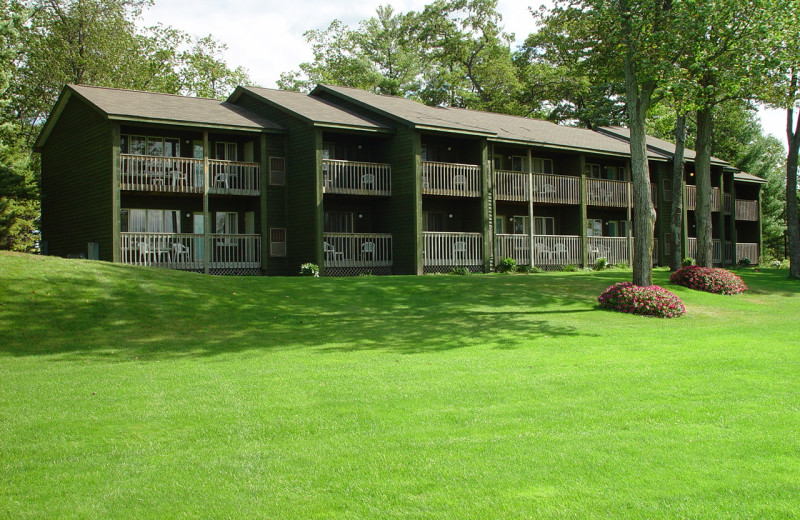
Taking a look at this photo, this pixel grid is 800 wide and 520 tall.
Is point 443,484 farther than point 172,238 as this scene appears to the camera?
No

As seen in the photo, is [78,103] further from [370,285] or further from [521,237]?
[521,237]

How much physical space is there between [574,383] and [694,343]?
5.35m

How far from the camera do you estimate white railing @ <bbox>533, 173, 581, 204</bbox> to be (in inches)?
1326

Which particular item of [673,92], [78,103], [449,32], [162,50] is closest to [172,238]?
[78,103]

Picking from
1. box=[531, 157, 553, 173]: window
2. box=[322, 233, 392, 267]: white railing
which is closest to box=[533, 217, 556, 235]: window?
box=[531, 157, 553, 173]: window

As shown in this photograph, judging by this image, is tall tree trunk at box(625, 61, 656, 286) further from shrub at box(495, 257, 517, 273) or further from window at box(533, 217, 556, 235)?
Answer: window at box(533, 217, 556, 235)

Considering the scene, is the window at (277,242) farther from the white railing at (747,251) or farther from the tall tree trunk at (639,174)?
the white railing at (747,251)

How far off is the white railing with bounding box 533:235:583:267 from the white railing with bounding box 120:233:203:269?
1476 centimetres

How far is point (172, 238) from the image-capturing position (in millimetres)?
26469

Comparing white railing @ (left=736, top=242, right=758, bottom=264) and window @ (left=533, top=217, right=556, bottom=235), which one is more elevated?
window @ (left=533, top=217, right=556, bottom=235)

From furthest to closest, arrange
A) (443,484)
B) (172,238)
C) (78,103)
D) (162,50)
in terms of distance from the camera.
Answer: (162,50), (78,103), (172,238), (443,484)

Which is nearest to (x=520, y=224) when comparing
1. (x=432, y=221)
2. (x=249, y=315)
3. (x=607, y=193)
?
(x=607, y=193)

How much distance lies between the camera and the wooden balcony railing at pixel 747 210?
4434 cm

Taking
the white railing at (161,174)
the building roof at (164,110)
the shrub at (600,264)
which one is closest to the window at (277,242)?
the white railing at (161,174)
